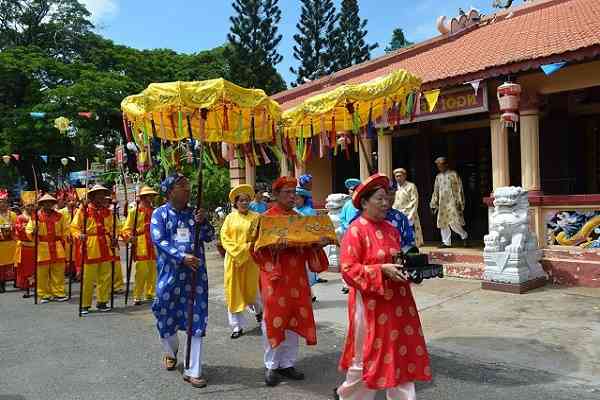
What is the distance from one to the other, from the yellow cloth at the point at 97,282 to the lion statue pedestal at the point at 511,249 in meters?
5.39

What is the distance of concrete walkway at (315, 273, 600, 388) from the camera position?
14.9 ft

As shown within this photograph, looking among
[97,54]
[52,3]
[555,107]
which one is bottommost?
[555,107]

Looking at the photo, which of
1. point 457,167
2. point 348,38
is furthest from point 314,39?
point 457,167

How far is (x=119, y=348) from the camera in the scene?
18.1 feet

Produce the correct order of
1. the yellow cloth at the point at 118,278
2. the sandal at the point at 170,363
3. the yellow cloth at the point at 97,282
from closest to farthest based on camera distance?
the sandal at the point at 170,363
the yellow cloth at the point at 97,282
the yellow cloth at the point at 118,278

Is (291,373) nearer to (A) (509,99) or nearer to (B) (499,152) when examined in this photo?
(A) (509,99)

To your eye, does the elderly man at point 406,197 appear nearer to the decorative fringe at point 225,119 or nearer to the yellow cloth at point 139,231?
the yellow cloth at point 139,231

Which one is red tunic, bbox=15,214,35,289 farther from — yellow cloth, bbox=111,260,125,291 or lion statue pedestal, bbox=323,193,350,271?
lion statue pedestal, bbox=323,193,350,271

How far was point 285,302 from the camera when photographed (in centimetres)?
428

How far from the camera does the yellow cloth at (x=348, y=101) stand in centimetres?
505

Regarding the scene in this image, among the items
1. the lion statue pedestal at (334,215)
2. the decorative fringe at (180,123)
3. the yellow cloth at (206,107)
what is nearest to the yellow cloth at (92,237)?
the yellow cloth at (206,107)

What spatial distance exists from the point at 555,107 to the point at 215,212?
401 inches

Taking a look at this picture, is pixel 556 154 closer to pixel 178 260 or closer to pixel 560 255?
Answer: pixel 560 255

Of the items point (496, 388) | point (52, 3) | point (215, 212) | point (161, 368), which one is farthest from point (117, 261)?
point (52, 3)
